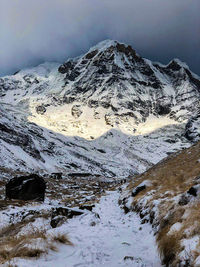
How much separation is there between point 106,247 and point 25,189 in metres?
14.4

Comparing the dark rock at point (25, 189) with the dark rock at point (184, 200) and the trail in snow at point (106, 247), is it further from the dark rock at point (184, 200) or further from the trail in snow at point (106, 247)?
the dark rock at point (184, 200)

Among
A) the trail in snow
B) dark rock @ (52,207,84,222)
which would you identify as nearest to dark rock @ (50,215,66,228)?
the trail in snow

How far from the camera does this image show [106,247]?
646 centimetres

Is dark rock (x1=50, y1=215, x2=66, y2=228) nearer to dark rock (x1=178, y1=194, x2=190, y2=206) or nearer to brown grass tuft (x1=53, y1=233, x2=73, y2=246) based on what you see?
brown grass tuft (x1=53, y1=233, x2=73, y2=246)

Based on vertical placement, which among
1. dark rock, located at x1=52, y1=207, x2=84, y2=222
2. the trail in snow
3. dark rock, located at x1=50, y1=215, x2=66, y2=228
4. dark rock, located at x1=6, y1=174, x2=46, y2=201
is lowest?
dark rock, located at x1=6, y1=174, x2=46, y2=201

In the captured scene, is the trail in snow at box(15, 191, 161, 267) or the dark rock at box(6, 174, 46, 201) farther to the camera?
the dark rock at box(6, 174, 46, 201)

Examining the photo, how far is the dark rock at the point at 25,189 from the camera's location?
1842cm

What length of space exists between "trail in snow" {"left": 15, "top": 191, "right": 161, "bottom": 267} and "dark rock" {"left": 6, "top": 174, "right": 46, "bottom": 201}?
10.0 m

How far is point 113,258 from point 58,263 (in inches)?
61.7

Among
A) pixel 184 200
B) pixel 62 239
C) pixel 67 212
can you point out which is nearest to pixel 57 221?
pixel 67 212

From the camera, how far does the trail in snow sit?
5086mm

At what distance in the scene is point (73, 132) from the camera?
642 feet

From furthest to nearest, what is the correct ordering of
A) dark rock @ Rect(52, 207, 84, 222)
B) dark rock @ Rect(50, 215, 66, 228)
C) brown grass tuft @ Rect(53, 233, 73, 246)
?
dark rock @ Rect(52, 207, 84, 222), dark rock @ Rect(50, 215, 66, 228), brown grass tuft @ Rect(53, 233, 73, 246)

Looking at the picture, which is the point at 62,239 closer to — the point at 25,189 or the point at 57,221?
the point at 57,221
